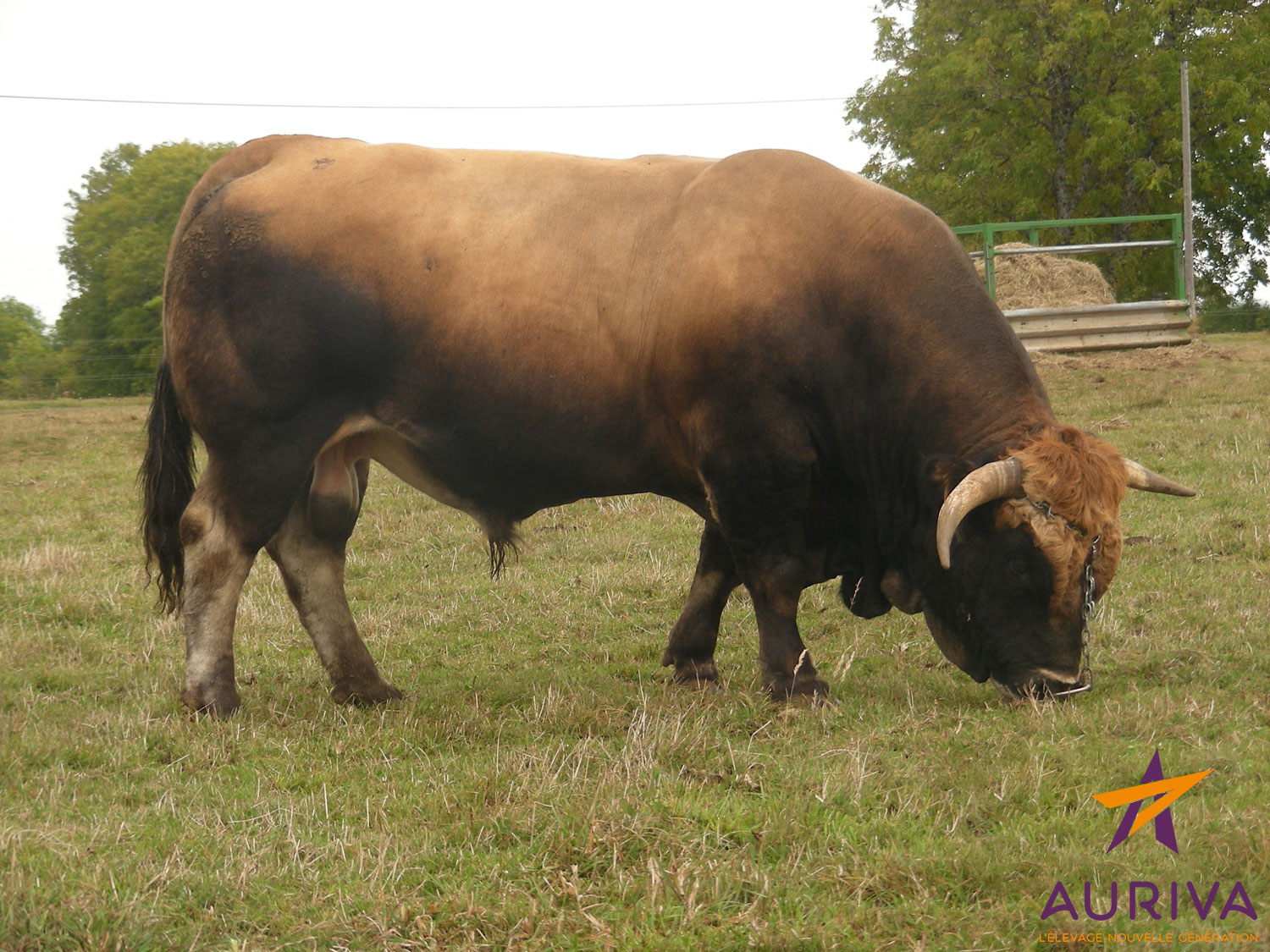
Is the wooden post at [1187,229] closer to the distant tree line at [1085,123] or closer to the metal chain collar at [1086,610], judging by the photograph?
the distant tree line at [1085,123]

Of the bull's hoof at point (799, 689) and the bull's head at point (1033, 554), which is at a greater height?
the bull's head at point (1033, 554)

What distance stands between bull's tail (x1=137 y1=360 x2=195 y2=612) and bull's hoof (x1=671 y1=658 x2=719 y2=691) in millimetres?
2381

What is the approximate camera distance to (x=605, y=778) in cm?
402

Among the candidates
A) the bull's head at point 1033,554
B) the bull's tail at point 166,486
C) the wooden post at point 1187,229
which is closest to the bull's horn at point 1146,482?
the bull's head at point 1033,554

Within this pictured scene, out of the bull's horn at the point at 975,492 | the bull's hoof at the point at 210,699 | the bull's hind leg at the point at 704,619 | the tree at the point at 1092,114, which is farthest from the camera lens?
the tree at the point at 1092,114

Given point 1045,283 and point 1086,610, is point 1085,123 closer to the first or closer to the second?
point 1045,283

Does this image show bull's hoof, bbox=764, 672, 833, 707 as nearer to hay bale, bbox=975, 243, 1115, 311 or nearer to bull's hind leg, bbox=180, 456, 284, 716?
bull's hind leg, bbox=180, 456, 284, 716

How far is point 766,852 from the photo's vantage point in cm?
351

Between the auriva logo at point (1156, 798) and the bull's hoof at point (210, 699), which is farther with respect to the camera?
the bull's hoof at point (210, 699)

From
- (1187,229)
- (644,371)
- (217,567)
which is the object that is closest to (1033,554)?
(644,371)

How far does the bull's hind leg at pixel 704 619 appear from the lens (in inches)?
227

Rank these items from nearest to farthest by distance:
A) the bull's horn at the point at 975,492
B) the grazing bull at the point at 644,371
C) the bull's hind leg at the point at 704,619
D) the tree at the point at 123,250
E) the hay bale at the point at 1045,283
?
the bull's horn at the point at 975,492, the grazing bull at the point at 644,371, the bull's hind leg at the point at 704,619, the hay bale at the point at 1045,283, the tree at the point at 123,250

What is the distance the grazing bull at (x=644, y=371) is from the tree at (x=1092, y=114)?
1017 inches

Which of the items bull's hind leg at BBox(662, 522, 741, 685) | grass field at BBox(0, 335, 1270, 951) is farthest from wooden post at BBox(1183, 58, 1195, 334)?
bull's hind leg at BBox(662, 522, 741, 685)
